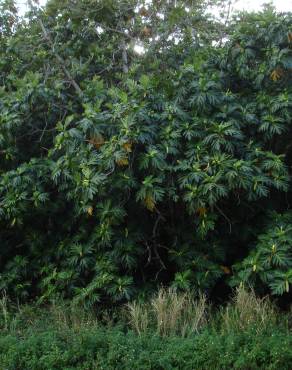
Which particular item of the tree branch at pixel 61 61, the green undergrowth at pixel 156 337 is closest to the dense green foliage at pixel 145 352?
the green undergrowth at pixel 156 337

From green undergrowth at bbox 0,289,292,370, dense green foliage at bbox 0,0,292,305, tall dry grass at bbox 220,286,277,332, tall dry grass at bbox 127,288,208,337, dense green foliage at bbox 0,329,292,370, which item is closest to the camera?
dense green foliage at bbox 0,329,292,370

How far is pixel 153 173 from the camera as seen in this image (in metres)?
7.04

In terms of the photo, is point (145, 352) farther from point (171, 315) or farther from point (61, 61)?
point (61, 61)

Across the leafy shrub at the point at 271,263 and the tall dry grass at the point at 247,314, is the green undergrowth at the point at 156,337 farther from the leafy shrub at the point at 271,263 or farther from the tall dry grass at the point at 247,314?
the leafy shrub at the point at 271,263

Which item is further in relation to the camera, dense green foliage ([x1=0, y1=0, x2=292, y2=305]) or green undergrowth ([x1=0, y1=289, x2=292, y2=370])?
dense green foliage ([x1=0, y1=0, x2=292, y2=305])

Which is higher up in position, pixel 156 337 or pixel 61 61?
pixel 61 61

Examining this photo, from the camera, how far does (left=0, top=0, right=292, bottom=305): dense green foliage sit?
6895 millimetres

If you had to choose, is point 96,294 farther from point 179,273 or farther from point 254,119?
point 254,119

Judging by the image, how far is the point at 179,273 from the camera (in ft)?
24.0

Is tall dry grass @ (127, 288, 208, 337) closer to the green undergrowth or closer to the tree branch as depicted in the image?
the green undergrowth

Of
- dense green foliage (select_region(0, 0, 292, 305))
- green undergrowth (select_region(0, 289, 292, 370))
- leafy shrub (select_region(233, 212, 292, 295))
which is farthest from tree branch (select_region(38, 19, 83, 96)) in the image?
leafy shrub (select_region(233, 212, 292, 295))

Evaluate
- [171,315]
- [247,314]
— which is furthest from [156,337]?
[247,314]

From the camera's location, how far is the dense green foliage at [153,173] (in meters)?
6.89

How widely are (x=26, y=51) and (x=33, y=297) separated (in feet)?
12.9
